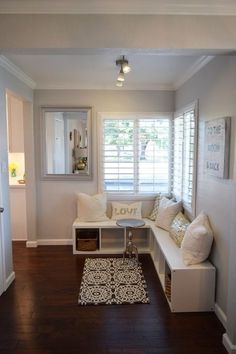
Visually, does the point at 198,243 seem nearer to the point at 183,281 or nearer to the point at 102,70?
the point at 183,281

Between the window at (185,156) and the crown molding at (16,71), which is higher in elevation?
the crown molding at (16,71)

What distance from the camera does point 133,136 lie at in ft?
14.4

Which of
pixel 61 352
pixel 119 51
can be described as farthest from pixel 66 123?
pixel 61 352

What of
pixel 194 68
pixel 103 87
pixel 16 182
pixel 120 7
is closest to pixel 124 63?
pixel 194 68

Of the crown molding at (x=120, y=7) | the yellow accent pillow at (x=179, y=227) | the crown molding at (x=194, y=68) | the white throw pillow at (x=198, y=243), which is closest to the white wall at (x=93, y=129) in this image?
the crown molding at (x=194, y=68)

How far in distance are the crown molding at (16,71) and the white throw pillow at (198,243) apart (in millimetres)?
2685

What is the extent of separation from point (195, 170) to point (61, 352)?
2.25 metres

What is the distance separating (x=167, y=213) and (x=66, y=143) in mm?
1926

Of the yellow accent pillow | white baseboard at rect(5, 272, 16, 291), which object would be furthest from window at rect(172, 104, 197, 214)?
white baseboard at rect(5, 272, 16, 291)

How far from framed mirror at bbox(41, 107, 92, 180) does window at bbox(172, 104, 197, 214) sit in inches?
53.0

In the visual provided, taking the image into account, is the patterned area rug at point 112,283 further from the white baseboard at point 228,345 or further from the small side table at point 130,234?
the white baseboard at point 228,345

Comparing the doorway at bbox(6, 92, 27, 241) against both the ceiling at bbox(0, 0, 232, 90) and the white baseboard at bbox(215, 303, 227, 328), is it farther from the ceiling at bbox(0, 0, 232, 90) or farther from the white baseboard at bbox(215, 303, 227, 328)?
the white baseboard at bbox(215, 303, 227, 328)

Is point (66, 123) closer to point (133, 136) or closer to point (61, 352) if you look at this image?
point (133, 136)

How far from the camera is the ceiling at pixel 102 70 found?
3.01 m
